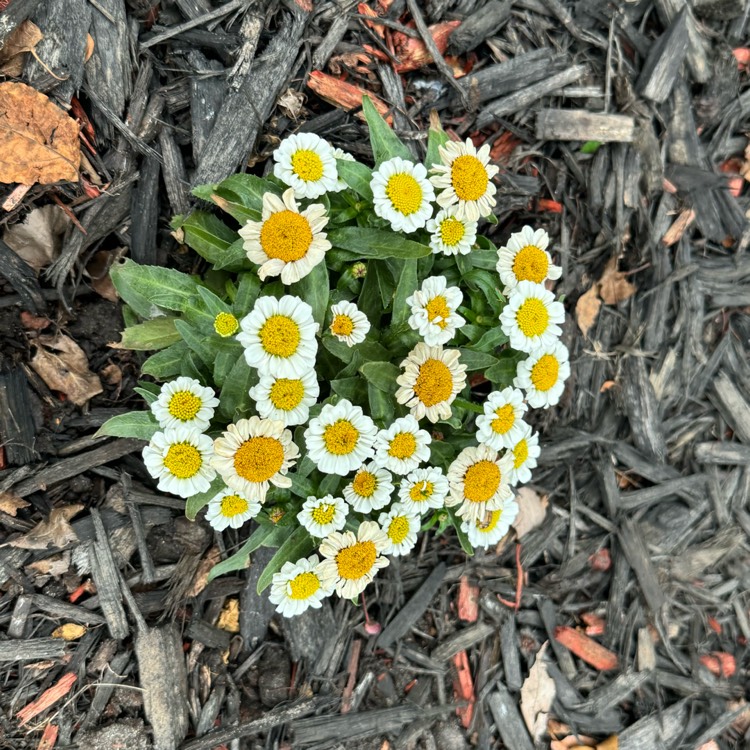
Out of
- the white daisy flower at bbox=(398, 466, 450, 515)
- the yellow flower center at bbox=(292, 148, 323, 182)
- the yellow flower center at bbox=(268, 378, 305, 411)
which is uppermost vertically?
the yellow flower center at bbox=(292, 148, 323, 182)

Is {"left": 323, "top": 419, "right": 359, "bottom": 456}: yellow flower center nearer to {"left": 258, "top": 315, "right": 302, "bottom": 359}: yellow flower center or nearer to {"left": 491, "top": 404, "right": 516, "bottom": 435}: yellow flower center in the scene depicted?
{"left": 258, "top": 315, "right": 302, "bottom": 359}: yellow flower center

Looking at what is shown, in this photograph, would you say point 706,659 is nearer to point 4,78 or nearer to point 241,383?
point 241,383

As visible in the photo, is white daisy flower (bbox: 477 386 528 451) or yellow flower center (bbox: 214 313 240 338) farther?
white daisy flower (bbox: 477 386 528 451)

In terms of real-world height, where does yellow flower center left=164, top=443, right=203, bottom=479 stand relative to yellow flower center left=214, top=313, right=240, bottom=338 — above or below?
below

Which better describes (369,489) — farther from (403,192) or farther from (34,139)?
(34,139)

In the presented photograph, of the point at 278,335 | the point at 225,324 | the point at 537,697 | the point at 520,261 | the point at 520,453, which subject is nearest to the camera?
the point at 278,335

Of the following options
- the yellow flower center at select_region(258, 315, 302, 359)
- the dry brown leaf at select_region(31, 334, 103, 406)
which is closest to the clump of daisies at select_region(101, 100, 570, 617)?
the yellow flower center at select_region(258, 315, 302, 359)

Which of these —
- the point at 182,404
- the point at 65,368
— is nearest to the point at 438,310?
the point at 182,404
